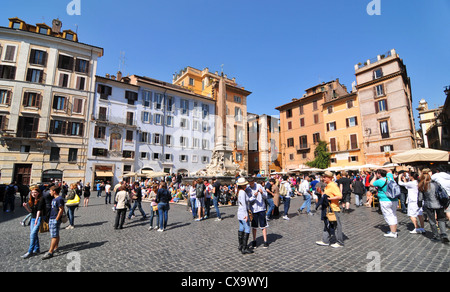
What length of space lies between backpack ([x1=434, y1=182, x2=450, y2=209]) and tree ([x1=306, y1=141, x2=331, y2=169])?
2825cm

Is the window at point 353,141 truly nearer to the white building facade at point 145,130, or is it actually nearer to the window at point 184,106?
the white building facade at point 145,130

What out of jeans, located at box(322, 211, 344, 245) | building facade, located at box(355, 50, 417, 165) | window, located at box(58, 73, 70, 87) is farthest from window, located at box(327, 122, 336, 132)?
window, located at box(58, 73, 70, 87)

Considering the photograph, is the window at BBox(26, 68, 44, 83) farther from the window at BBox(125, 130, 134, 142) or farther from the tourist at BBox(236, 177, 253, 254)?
the tourist at BBox(236, 177, 253, 254)

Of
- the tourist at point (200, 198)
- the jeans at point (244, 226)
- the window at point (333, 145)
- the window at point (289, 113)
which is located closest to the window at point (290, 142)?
the window at point (289, 113)

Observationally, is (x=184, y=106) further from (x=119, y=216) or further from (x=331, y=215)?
(x=331, y=215)

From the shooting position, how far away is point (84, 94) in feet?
92.9

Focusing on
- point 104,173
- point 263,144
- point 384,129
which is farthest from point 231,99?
point 104,173

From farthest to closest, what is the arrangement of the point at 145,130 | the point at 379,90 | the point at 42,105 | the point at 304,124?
the point at 304,124, the point at 145,130, the point at 379,90, the point at 42,105

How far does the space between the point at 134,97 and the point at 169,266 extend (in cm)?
3163

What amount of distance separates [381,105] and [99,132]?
36.5 metres

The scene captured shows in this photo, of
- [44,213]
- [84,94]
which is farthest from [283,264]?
[84,94]

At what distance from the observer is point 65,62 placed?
92.4 feet

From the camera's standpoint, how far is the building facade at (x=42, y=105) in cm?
2431
